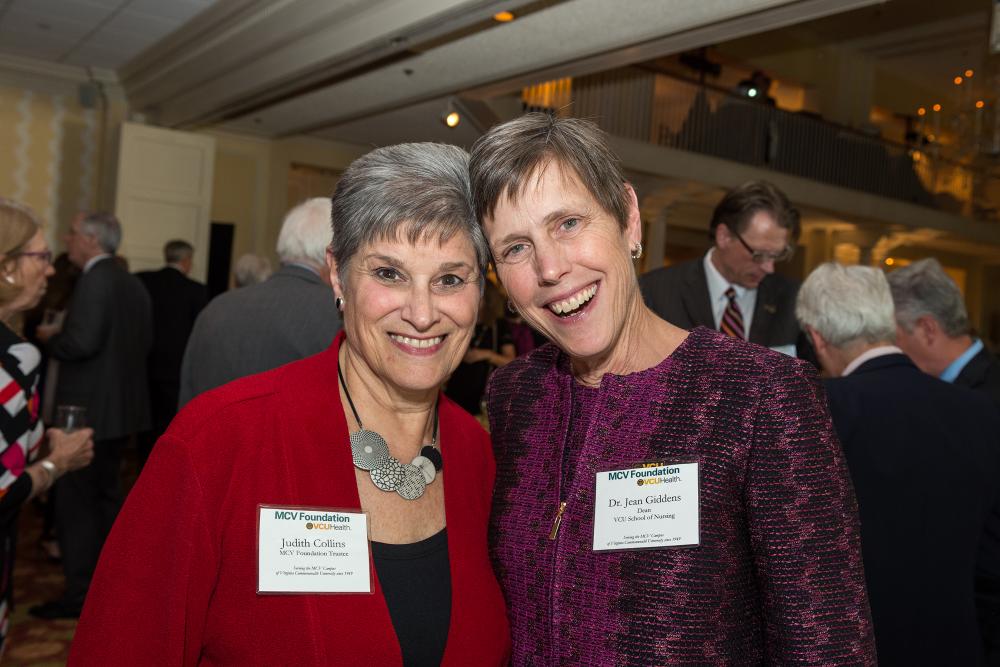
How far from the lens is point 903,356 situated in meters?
2.32

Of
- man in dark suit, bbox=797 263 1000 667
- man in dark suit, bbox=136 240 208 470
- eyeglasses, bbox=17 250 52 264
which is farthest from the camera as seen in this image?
man in dark suit, bbox=136 240 208 470

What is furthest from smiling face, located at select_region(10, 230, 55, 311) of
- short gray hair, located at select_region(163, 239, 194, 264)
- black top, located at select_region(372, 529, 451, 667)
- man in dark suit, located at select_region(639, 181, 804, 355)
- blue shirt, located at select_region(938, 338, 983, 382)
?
short gray hair, located at select_region(163, 239, 194, 264)

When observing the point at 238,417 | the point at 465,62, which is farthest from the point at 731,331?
the point at 465,62

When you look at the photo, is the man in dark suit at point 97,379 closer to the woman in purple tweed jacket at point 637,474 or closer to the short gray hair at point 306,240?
the short gray hair at point 306,240

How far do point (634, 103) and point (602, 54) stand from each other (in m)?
5.72

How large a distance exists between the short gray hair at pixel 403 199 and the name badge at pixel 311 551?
41cm

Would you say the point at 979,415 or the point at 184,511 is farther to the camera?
the point at 979,415

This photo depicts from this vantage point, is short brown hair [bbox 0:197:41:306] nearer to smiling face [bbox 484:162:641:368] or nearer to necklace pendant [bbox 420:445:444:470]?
necklace pendant [bbox 420:445:444:470]

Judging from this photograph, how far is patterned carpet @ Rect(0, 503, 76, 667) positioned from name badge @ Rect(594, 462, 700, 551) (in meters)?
2.58

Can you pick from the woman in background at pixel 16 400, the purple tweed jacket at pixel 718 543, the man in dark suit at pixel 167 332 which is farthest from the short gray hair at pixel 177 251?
the purple tweed jacket at pixel 718 543

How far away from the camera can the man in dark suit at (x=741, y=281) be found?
346 cm

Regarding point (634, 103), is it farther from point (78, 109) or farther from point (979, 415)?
point (979, 415)

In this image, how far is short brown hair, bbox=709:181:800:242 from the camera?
3.52 meters

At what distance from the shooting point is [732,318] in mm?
3551
